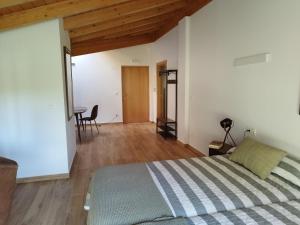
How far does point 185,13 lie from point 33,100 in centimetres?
335

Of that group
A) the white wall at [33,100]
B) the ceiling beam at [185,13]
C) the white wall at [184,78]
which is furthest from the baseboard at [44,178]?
the ceiling beam at [185,13]

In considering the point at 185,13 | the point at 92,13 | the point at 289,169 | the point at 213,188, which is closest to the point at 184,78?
the point at 185,13

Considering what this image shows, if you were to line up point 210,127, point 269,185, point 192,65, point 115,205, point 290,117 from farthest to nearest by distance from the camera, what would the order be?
point 192,65
point 210,127
point 290,117
point 269,185
point 115,205

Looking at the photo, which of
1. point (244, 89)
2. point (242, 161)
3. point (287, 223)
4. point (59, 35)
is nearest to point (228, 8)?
point (244, 89)

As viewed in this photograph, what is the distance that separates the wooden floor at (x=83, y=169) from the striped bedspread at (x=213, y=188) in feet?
3.59

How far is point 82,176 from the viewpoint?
3486 mm

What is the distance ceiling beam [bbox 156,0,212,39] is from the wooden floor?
9.09 ft

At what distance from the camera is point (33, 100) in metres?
3.22

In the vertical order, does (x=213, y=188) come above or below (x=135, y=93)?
below

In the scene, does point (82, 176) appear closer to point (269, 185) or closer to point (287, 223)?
point (269, 185)

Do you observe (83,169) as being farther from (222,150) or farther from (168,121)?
(168,121)

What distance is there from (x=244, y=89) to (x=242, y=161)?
108 centimetres

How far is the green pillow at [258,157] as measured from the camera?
2.10 metres

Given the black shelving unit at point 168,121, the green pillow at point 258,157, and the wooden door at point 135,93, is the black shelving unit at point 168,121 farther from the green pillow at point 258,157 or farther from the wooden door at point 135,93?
the green pillow at point 258,157
